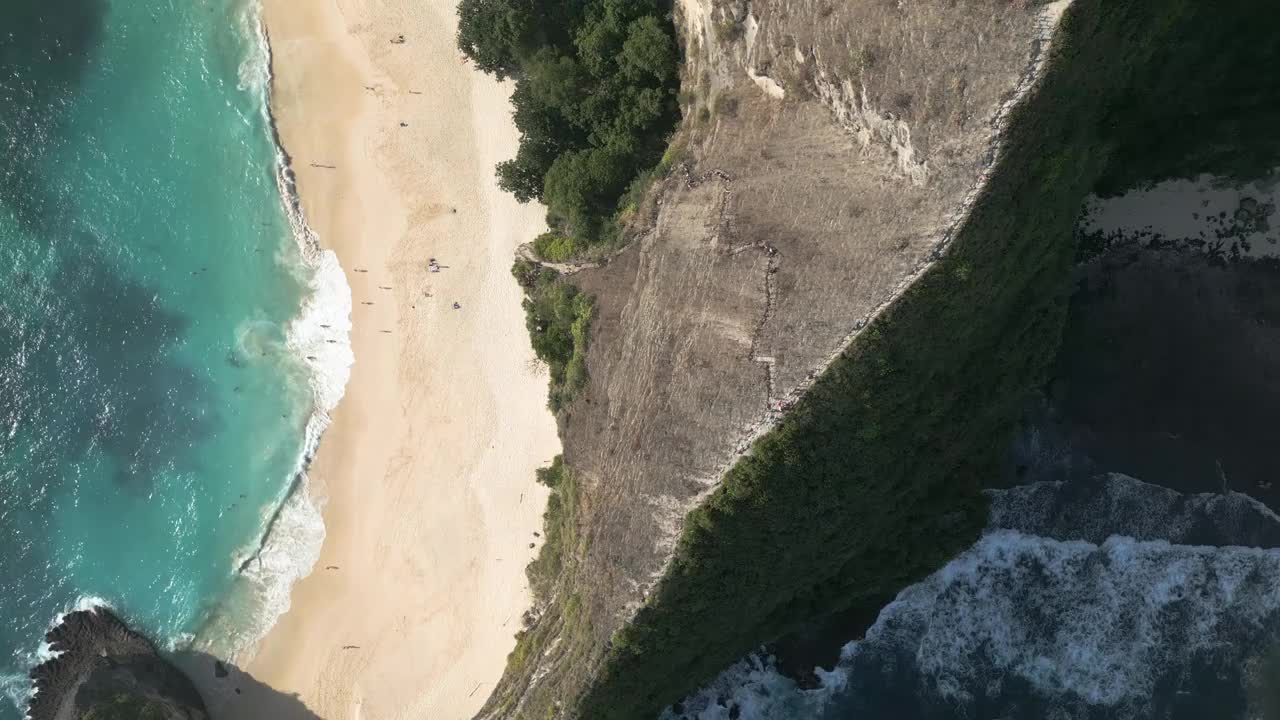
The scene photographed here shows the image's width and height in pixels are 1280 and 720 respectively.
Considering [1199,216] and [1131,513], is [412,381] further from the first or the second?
[1199,216]

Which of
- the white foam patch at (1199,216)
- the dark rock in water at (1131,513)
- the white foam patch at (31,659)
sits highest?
the white foam patch at (1199,216)

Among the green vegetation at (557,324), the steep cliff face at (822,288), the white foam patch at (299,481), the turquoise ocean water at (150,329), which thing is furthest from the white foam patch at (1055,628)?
the turquoise ocean water at (150,329)

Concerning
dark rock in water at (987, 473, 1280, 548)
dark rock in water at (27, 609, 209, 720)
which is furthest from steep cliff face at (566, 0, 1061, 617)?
dark rock in water at (27, 609, 209, 720)

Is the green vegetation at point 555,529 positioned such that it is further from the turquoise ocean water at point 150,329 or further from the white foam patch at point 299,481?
the turquoise ocean water at point 150,329

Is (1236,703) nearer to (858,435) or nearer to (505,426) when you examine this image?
(858,435)

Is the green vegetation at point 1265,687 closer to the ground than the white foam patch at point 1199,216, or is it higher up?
closer to the ground

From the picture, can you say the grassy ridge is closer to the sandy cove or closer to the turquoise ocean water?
the sandy cove

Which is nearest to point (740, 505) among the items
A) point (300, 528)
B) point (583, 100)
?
point (583, 100)
